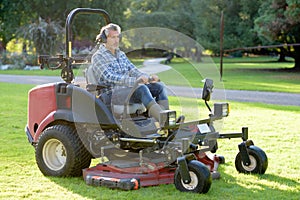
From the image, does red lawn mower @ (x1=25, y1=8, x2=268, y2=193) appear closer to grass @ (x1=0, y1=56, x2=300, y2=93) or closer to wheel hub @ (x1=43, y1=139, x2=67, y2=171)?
wheel hub @ (x1=43, y1=139, x2=67, y2=171)

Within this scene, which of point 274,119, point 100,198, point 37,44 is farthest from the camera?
point 37,44

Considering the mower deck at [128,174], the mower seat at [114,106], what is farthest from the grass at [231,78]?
the mower deck at [128,174]

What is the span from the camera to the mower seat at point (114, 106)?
5.93 metres

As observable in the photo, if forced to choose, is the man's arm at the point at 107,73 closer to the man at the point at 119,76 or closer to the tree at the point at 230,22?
the man at the point at 119,76

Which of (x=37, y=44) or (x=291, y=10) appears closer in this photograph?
(x=291, y=10)

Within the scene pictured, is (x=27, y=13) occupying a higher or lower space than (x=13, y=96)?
higher

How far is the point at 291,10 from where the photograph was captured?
83.3 ft

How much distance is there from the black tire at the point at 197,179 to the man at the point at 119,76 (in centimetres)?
77

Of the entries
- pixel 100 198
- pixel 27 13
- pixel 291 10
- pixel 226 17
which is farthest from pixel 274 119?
pixel 27 13

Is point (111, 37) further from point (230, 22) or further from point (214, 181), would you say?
point (230, 22)

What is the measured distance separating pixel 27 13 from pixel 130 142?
120 feet

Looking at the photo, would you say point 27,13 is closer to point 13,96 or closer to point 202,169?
point 13,96

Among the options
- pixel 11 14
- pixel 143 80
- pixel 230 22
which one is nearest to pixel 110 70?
pixel 143 80

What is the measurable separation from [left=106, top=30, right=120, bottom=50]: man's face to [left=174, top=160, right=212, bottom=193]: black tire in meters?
1.70
